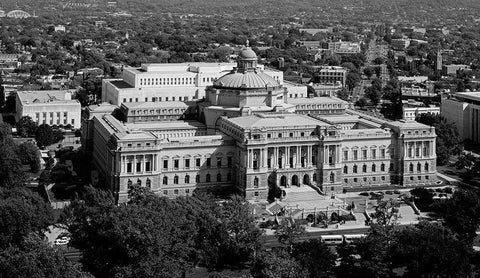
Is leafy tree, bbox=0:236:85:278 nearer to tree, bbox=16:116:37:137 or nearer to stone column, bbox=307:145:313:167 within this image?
stone column, bbox=307:145:313:167

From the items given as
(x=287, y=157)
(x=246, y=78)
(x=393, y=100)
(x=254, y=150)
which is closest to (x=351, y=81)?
(x=393, y=100)

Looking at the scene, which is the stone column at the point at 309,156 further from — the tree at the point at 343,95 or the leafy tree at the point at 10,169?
the tree at the point at 343,95

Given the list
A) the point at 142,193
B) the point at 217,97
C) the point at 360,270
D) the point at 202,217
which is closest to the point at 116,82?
the point at 217,97

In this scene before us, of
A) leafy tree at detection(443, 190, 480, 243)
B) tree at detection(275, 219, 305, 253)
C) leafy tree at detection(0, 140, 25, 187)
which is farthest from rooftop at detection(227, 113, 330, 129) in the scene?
leafy tree at detection(0, 140, 25, 187)

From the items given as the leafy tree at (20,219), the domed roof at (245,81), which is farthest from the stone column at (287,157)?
Answer: the leafy tree at (20,219)

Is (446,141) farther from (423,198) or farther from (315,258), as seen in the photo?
(315,258)
